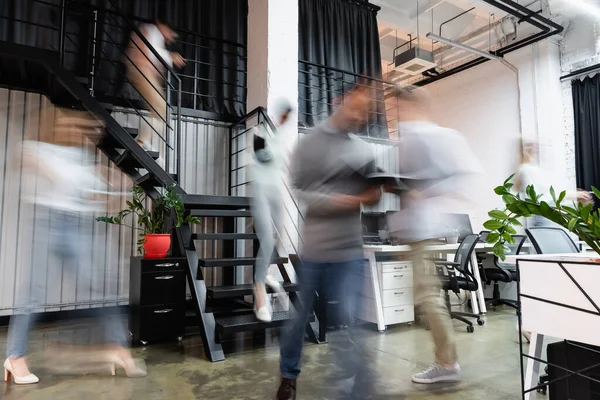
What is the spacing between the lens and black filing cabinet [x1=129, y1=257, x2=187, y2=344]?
3236mm

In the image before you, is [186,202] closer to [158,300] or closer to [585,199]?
[158,300]

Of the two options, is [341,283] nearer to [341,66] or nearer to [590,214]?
[590,214]

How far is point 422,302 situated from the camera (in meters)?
2.41

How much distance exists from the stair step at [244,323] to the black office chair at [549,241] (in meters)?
1.66

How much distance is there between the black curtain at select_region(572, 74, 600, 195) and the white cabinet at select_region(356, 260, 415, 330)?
4.15m

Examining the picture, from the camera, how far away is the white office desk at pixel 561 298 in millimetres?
1088

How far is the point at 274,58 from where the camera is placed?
4508mm

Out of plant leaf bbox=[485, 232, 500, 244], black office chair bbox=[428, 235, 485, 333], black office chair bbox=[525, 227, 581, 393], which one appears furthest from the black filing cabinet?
plant leaf bbox=[485, 232, 500, 244]

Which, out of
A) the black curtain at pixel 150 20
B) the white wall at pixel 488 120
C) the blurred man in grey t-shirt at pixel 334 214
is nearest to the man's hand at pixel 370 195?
the blurred man in grey t-shirt at pixel 334 214

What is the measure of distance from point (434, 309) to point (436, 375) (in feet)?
1.48

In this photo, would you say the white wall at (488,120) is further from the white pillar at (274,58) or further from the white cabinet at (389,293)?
the white pillar at (274,58)

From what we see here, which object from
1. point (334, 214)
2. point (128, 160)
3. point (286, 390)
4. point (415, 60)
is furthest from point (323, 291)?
point (415, 60)

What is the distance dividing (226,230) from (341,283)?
11.0ft

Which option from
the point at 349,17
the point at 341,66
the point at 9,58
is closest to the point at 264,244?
the point at 9,58
